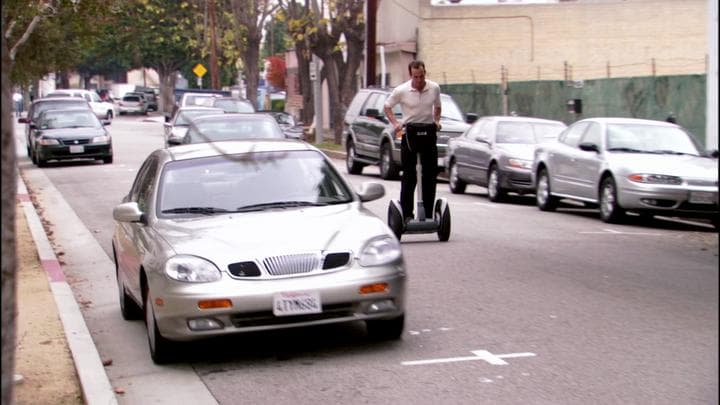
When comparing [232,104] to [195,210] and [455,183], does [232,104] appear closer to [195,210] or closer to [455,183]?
[455,183]

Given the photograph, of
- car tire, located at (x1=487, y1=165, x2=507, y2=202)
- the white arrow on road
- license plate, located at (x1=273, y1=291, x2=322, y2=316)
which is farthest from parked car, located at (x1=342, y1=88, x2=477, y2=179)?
license plate, located at (x1=273, y1=291, x2=322, y2=316)

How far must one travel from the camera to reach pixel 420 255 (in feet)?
42.3

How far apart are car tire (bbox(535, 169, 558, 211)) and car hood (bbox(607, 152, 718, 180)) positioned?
7.09ft

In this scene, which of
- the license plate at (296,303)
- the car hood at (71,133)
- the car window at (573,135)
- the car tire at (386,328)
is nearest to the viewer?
the license plate at (296,303)

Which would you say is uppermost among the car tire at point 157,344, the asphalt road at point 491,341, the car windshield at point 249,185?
the car windshield at point 249,185

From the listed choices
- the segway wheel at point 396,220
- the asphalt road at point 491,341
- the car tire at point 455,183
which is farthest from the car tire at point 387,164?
the segway wheel at point 396,220

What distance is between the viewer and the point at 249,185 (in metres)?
9.09

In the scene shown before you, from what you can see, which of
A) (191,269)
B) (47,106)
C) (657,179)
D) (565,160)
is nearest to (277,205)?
(191,269)

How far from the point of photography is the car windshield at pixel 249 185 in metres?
8.91

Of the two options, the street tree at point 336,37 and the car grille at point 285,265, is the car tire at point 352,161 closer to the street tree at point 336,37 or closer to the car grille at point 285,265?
the street tree at point 336,37

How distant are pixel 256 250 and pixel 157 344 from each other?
0.97 metres

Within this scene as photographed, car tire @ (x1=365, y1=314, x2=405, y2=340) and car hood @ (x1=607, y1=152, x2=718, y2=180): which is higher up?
car hood @ (x1=607, y1=152, x2=718, y2=180)

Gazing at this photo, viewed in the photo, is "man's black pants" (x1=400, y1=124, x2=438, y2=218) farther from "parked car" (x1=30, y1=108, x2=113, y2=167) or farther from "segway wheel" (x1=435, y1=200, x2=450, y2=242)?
"parked car" (x1=30, y1=108, x2=113, y2=167)

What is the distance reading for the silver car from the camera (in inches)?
303
